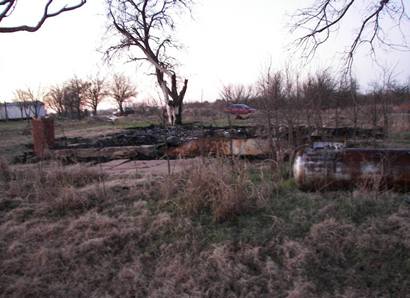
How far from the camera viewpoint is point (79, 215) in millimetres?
4785

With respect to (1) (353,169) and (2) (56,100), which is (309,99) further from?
(2) (56,100)

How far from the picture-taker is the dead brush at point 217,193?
4277 millimetres

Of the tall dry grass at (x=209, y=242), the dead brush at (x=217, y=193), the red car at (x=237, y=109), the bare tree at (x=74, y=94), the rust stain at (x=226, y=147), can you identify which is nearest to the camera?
the tall dry grass at (x=209, y=242)

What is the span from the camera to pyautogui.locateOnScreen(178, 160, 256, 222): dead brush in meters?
4.28

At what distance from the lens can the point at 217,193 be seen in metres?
4.43

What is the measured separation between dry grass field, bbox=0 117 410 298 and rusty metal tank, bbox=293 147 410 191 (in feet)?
0.48

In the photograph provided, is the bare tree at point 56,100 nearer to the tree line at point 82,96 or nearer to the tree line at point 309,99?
the tree line at point 82,96

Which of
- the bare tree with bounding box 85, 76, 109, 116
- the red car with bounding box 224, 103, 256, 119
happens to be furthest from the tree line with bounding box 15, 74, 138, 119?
the red car with bounding box 224, 103, 256, 119

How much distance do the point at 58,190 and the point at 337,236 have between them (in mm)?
3974

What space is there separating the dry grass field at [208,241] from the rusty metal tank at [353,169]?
15 centimetres

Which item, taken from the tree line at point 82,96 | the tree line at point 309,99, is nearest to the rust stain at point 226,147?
the tree line at point 309,99

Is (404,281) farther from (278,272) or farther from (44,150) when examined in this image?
(44,150)

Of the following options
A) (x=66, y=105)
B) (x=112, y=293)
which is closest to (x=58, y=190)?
(x=112, y=293)

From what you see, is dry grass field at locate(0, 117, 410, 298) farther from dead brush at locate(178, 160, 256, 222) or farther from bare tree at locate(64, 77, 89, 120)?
bare tree at locate(64, 77, 89, 120)
